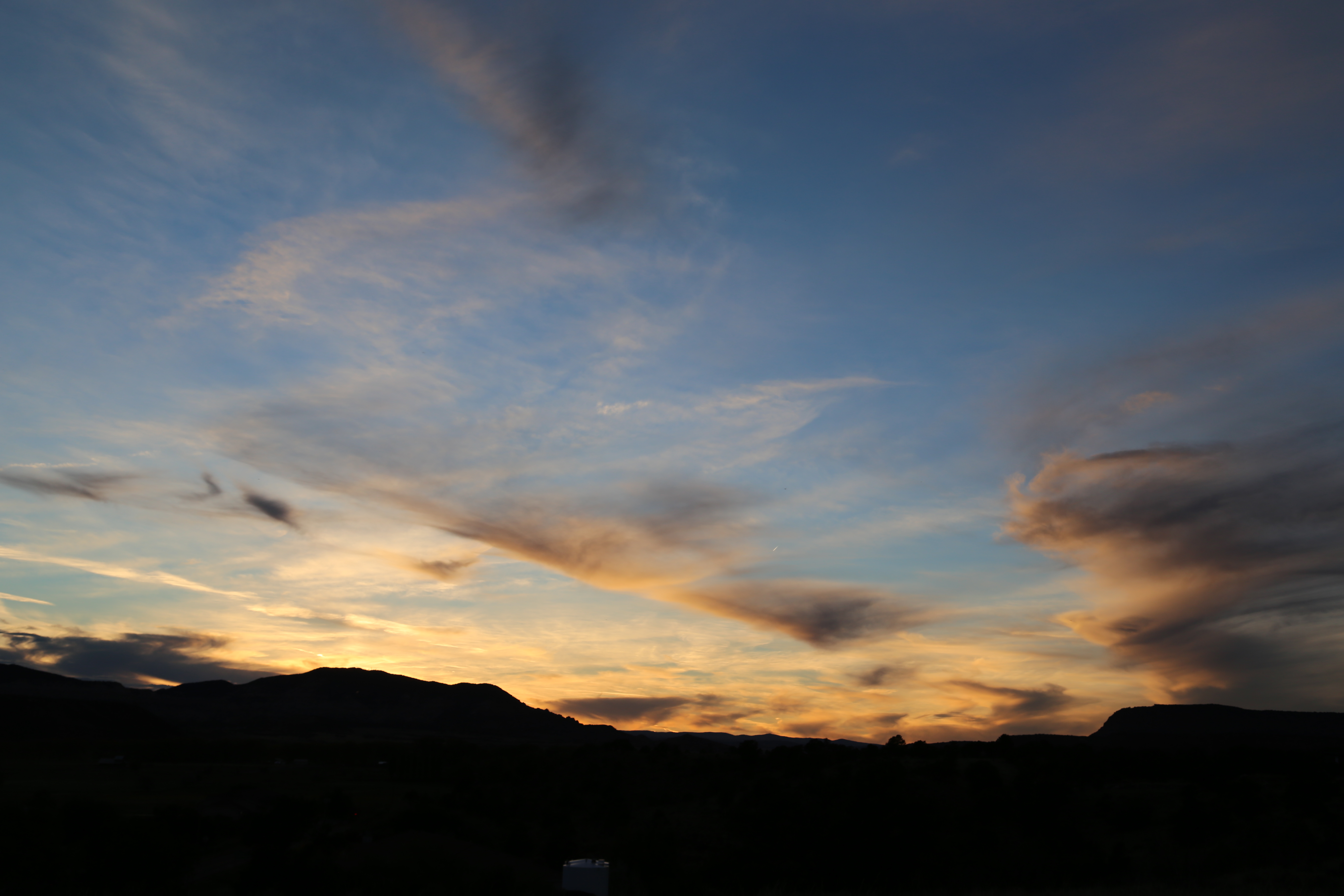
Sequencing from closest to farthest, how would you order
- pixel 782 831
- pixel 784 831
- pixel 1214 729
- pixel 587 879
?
1. pixel 587 879
2. pixel 784 831
3. pixel 782 831
4. pixel 1214 729

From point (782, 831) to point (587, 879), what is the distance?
78.6 ft

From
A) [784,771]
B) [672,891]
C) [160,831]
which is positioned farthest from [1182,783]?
[160,831]

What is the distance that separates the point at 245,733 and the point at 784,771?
589ft

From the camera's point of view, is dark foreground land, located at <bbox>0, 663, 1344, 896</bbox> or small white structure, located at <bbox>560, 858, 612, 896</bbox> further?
dark foreground land, located at <bbox>0, 663, 1344, 896</bbox>

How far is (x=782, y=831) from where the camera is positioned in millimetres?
38656

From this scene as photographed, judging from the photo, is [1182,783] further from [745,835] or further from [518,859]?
[518,859]

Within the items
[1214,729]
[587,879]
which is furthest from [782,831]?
[1214,729]

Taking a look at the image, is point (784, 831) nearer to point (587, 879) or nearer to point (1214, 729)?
point (587, 879)

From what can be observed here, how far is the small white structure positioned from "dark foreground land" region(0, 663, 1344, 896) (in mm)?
7245

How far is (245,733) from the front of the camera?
7495 inches

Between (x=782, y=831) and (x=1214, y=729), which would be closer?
(x=782, y=831)

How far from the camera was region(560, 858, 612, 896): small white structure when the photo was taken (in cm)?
1741

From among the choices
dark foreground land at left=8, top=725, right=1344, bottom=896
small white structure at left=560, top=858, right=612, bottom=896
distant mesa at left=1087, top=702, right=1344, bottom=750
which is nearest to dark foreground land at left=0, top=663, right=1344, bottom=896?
dark foreground land at left=8, top=725, right=1344, bottom=896

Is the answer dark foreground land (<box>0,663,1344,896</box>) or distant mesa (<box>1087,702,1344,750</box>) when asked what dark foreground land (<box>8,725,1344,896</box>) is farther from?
distant mesa (<box>1087,702,1344,750</box>)
